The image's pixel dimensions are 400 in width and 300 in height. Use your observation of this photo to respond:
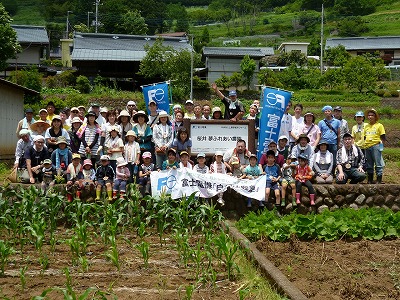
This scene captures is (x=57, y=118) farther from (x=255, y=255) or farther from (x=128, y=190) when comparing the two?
(x=255, y=255)

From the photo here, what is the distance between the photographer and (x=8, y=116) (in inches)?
614

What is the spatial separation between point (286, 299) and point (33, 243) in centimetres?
429

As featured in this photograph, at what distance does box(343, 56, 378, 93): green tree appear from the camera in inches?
1442

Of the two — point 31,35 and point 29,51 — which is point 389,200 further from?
point 31,35

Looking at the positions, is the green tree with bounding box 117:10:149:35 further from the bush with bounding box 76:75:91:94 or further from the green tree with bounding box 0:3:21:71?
the green tree with bounding box 0:3:21:71

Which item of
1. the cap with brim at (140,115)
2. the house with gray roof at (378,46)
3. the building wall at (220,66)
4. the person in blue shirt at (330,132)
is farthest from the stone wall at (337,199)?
the house with gray roof at (378,46)

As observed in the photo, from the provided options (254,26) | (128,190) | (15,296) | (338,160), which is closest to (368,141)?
(338,160)

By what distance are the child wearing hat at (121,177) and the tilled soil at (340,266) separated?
296cm

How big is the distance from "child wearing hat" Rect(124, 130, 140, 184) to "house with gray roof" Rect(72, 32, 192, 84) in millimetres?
32157

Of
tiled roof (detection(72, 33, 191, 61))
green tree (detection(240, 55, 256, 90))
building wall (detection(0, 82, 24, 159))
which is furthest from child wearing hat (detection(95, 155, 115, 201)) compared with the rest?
tiled roof (detection(72, 33, 191, 61))

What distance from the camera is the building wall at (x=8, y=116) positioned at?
50.3ft

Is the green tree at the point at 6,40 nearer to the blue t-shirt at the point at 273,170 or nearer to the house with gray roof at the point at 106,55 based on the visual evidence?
the house with gray roof at the point at 106,55

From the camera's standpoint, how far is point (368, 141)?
Result: 1115 cm

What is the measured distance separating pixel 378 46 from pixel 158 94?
5074 cm
